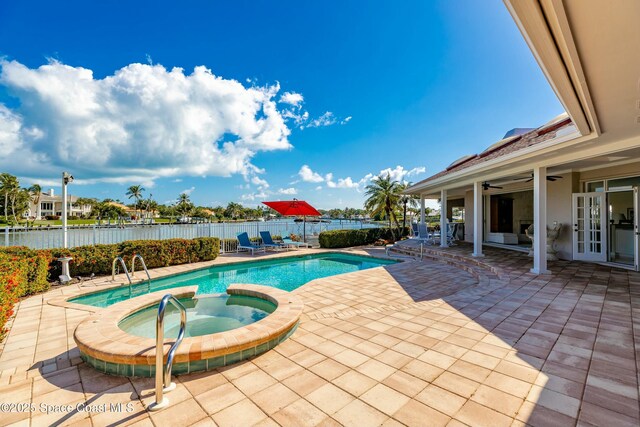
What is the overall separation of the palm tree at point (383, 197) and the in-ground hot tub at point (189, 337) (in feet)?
46.8

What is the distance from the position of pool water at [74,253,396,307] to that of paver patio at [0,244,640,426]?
62.9 inches

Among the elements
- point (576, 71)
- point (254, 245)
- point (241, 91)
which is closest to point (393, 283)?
point (576, 71)

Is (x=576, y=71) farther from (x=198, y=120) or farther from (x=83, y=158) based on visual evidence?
(x=83, y=158)

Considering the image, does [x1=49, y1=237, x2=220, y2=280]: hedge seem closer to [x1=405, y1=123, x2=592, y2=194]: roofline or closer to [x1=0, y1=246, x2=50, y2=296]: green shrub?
[x1=0, y1=246, x2=50, y2=296]: green shrub

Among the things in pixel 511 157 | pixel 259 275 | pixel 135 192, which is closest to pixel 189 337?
pixel 259 275

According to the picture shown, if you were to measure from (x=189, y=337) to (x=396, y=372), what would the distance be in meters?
2.58

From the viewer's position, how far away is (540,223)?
23.2 feet

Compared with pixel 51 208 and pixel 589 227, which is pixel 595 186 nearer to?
pixel 589 227

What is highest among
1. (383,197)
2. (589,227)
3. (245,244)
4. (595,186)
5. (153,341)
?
(383,197)

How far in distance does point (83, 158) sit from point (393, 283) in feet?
58.3

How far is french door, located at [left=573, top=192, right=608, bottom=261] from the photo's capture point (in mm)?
7910

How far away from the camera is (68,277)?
6.76 metres

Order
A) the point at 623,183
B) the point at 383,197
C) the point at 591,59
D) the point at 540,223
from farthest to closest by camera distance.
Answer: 1. the point at 383,197
2. the point at 623,183
3. the point at 540,223
4. the point at 591,59

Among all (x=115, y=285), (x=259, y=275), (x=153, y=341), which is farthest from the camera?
(x=259, y=275)
